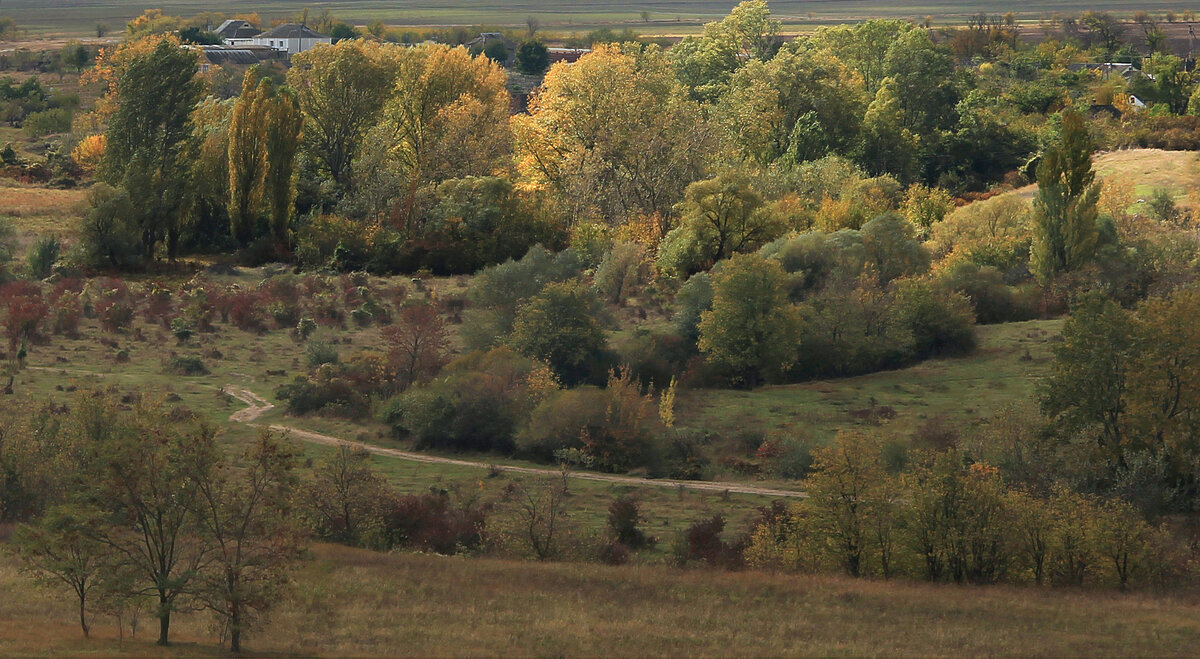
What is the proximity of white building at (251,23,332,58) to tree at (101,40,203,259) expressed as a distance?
94.9 m

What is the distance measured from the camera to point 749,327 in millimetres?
50625

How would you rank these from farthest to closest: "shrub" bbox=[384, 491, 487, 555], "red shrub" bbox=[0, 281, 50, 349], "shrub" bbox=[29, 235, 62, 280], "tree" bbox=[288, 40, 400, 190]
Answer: "tree" bbox=[288, 40, 400, 190], "shrub" bbox=[29, 235, 62, 280], "red shrub" bbox=[0, 281, 50, 349], "shrub" bbox=[384, 491, 487, 555]

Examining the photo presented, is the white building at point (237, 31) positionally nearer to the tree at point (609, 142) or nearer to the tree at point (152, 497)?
the tree at point (609, 142)

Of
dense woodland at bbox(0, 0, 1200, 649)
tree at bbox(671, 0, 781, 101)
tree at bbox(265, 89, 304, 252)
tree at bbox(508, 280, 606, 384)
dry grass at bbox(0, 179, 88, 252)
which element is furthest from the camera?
tree at bbox(671, 0, 781, 101)

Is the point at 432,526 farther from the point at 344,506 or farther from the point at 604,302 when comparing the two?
the point at 604,302

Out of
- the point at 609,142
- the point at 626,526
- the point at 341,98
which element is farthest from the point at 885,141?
the point at 626,526

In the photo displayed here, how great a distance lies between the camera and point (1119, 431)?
41281 mm

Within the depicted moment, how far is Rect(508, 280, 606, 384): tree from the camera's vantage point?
163 ft

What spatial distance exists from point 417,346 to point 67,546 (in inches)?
895

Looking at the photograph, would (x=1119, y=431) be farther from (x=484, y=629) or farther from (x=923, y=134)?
(x=923, y=134)

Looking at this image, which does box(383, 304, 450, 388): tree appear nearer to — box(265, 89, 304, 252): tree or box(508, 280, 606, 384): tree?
box(508, 280, 606, 384): tree

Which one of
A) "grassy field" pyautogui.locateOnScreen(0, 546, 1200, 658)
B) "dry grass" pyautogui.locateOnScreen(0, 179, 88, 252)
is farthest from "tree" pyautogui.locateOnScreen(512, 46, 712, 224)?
"grassy field" pyautogui.locateOnScreen(0, 546, 1200, 658)

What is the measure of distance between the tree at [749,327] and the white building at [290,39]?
124326 millimetres

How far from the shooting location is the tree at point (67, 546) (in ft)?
90.0
